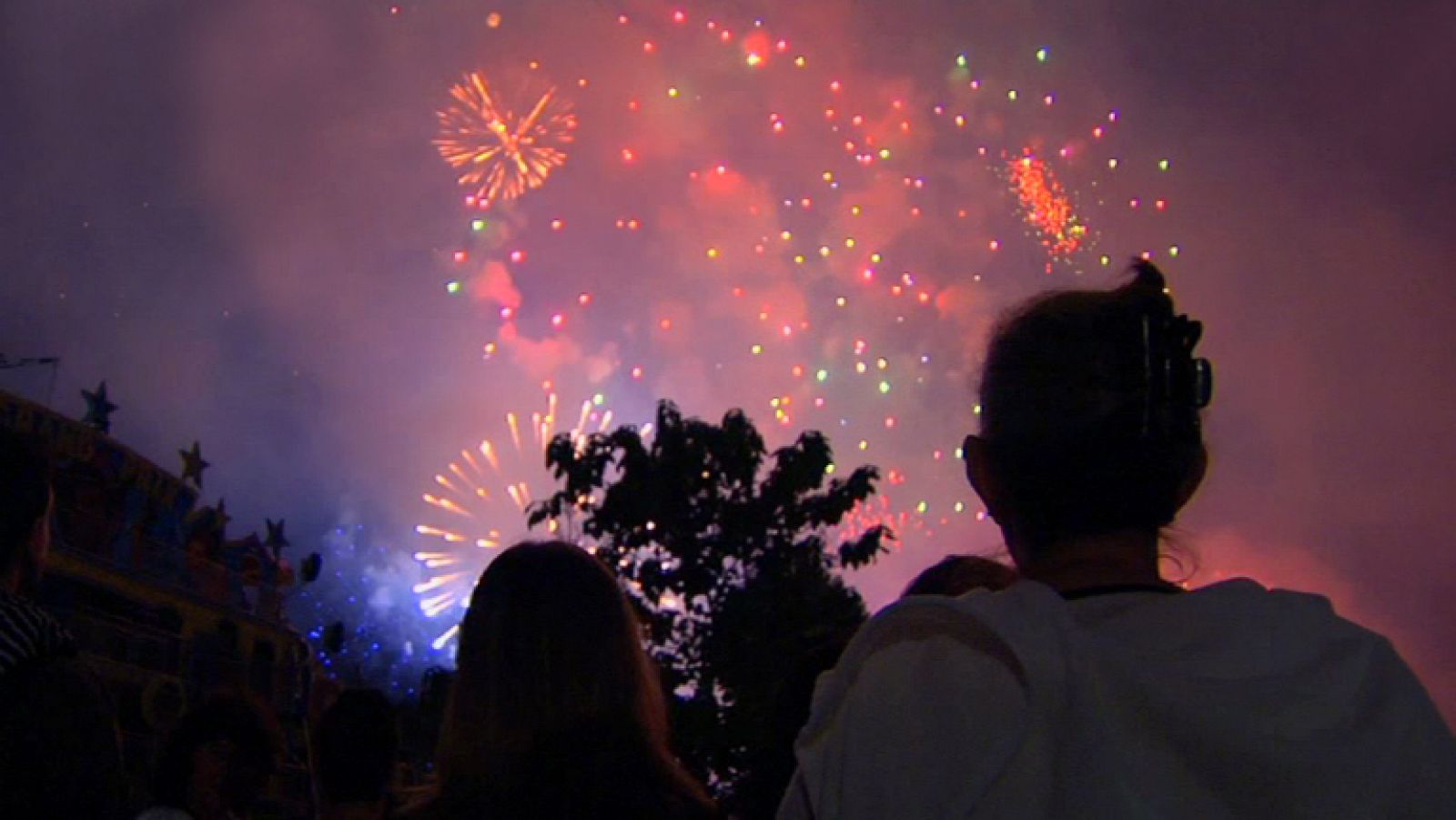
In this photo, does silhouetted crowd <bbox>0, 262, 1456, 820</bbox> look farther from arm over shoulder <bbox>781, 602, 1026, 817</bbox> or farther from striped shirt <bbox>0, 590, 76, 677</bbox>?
striped shirt <bbox>0, 590, 76, 677</bbox>

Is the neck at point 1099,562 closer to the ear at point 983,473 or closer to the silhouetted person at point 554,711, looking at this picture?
the ear at point 983,473

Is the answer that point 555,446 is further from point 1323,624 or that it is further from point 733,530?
point 1323,624

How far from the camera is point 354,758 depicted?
3.79 m

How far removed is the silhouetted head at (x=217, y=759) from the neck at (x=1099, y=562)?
3.80 metres

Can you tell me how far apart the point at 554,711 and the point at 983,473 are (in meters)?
1.32

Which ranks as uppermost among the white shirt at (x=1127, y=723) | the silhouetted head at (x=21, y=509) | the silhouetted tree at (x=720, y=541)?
the silhouetted tree at (x=720, y=541)

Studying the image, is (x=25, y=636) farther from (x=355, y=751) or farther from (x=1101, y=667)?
(x=1101, y=667)

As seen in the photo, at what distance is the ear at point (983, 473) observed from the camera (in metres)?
1.84

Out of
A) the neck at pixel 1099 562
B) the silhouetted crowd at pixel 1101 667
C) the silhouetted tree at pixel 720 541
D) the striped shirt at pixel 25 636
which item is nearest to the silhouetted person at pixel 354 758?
the striped shirt at pixel 25 636

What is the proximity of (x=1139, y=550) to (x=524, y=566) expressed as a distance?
163 cm

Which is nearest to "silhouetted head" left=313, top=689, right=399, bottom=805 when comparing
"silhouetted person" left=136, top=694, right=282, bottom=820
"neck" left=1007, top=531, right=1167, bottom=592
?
"silhouetted person" left=136, top=694, right=282, bottom=820

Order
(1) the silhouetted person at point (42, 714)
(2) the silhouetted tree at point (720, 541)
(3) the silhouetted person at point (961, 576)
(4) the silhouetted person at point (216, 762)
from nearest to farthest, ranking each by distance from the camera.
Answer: (1) the silhouetted person at point (42, 714) < (3) the silhouetted person at point (961, 576) < (4) the silhouetted person at point (216, 762) < (2) the silhouetted tree at point (720, 541)

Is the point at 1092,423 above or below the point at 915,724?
above

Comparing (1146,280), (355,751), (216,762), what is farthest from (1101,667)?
(216,762)
